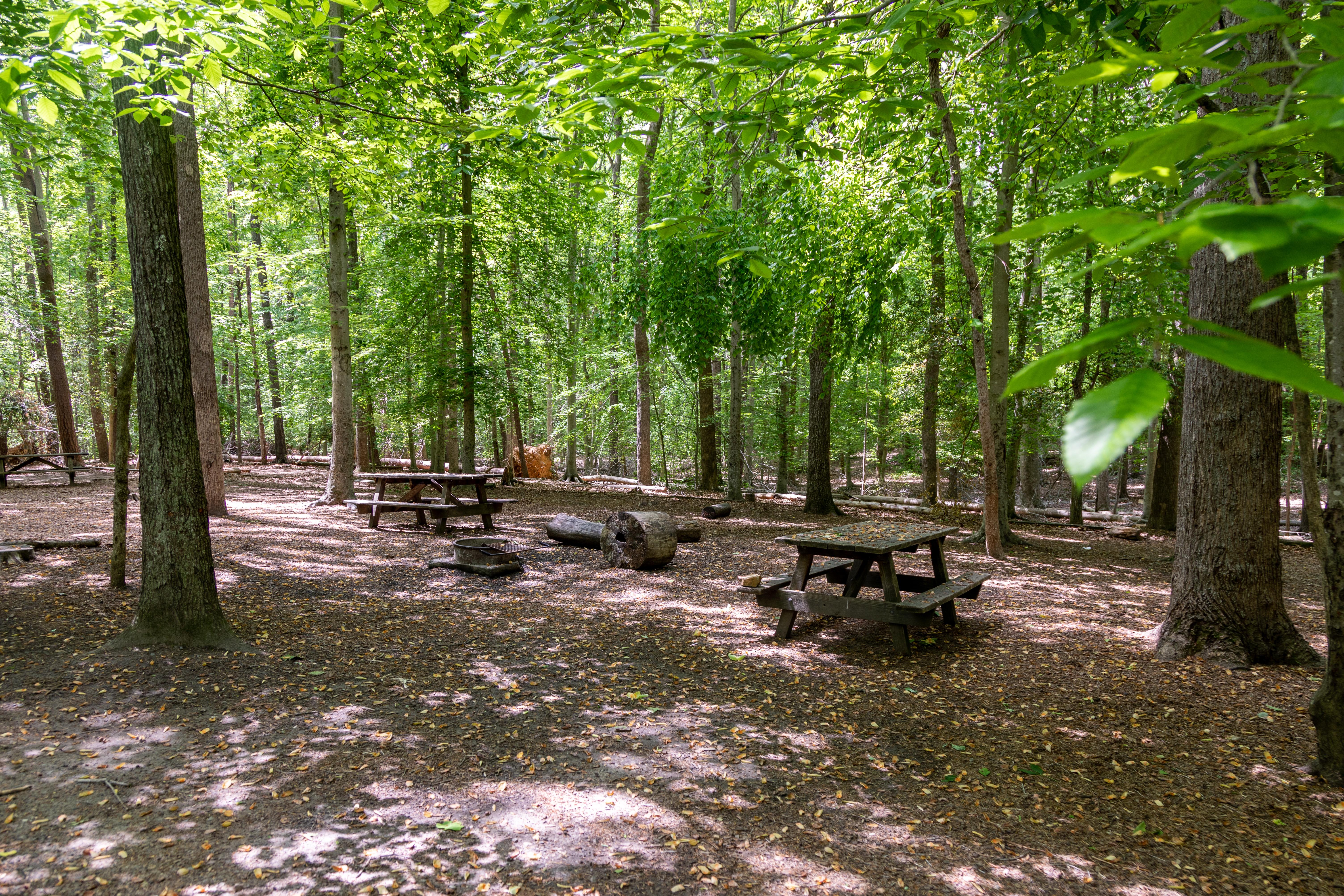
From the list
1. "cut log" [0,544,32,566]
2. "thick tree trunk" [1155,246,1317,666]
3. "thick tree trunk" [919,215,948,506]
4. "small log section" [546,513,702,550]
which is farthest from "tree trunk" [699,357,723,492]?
"cut log" [0,544,32,566]

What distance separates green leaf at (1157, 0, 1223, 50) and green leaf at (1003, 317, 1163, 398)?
2.82ft

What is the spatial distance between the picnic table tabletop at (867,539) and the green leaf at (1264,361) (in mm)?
4247

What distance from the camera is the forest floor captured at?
2.62 metres

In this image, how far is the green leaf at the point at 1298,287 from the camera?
0.66 metres

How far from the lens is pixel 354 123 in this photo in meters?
6.11

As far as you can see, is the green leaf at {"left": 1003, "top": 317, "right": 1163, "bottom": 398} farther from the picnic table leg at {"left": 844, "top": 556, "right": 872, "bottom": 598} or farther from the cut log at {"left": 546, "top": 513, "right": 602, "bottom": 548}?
the cut log at {"left": 546, "top": 513, "right": 602, "bottom": 548}

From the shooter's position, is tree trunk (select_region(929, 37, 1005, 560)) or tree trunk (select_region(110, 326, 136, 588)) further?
tree trunk (select_region(929, 37, 1005, 560))

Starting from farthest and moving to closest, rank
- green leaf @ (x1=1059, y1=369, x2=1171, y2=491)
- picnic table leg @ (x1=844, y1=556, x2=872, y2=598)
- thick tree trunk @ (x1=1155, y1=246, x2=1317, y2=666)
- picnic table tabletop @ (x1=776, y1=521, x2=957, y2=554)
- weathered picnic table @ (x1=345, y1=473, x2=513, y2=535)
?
weathered picnic table @ (x1=345, y1=473, x2=513, y2=535) → picnic table leg @ (x1=844, y1=556, x2=872, y2=598) → picnic table tabletop @ (x1=776, y1=521, x2=957, y2=554) → thick tree trunk @ (x1=1155, y1=246, x2=1317, y2=666) → green leaf @ (x1=1059, y1=369, x2=1171, y2=491)

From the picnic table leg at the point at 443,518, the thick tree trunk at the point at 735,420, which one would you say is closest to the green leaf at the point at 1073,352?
the picnic table leg at the point at 443,518

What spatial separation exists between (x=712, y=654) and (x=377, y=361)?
1140cm

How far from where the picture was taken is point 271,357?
76.0 feet

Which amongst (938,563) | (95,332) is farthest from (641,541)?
(95,332)

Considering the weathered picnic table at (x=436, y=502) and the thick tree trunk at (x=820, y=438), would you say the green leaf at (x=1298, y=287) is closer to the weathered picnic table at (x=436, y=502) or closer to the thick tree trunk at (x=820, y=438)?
the weathered picnic table at (x=436, y=502)

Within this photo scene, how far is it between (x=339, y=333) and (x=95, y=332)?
10555 mm
